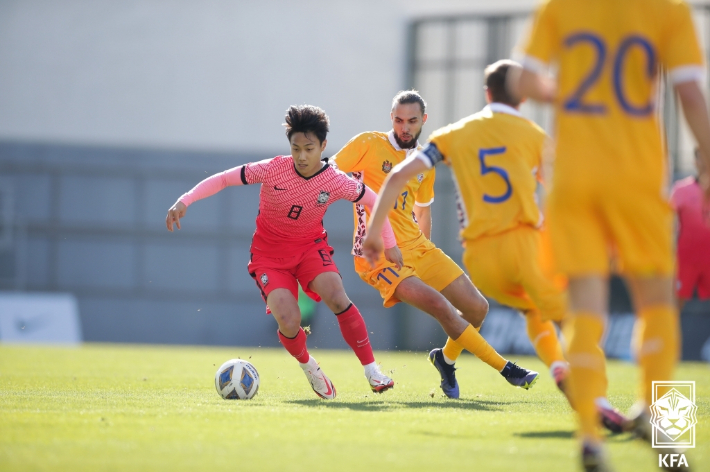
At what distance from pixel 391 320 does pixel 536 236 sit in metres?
17.6

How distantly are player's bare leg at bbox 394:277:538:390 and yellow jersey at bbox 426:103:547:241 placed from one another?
87.0 inches

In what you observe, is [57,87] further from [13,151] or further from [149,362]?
[149,362]

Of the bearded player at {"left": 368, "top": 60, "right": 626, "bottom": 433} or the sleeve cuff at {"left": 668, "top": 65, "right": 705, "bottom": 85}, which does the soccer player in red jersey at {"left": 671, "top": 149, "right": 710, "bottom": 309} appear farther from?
the sleeve cuff at {"left": 668, "top": 65, "right": 705, "bottom": 85}

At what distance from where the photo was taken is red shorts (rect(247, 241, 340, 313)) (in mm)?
7328

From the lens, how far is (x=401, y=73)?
24297 millimetres

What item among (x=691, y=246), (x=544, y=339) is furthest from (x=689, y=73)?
(x=691, y=246)

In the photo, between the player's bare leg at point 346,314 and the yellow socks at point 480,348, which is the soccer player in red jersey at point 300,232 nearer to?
the player's bare leg at point 346,314

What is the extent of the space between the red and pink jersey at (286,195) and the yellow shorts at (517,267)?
6.46ft

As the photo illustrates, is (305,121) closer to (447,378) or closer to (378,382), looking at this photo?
(378,382)

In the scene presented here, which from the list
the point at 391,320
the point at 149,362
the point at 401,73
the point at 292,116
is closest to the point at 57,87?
the point at 401,73

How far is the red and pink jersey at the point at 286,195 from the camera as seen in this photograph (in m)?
7.07

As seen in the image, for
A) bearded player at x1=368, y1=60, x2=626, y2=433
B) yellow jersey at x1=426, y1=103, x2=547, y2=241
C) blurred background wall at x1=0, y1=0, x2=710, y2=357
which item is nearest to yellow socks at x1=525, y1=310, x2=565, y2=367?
bearded player at x1=368, y1=60, x2=626, y2=433

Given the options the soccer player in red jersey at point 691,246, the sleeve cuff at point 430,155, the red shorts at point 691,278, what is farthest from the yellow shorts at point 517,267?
the red shorts at point 691,278

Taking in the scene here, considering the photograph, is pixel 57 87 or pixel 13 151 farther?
pixel 57 87
